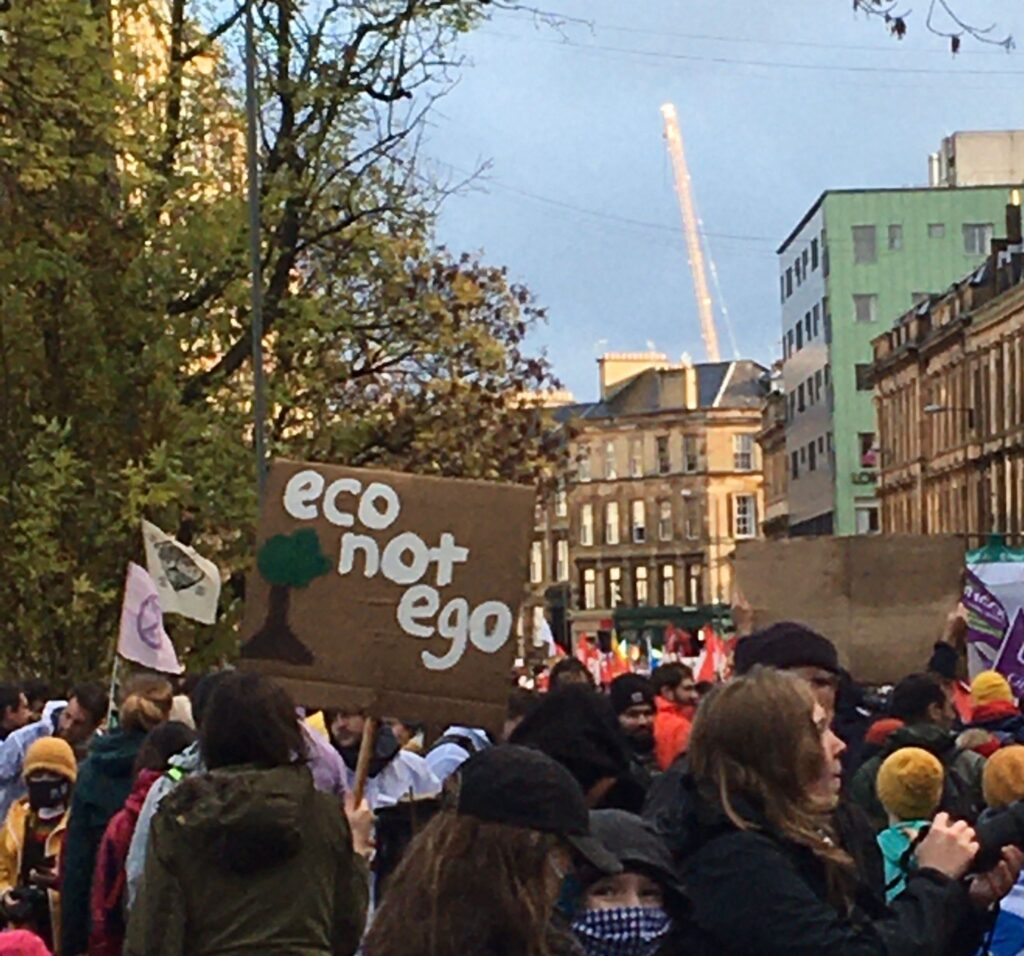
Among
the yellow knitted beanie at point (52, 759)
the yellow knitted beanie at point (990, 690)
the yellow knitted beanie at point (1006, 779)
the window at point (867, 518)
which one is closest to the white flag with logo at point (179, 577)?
the yellow knitted beanie at point (990, 690)

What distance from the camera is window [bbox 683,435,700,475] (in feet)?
472

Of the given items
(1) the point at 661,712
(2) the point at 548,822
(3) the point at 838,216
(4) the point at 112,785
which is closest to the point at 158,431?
(1) the point at 661,712

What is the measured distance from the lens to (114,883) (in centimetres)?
858

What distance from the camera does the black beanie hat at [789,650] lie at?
6875mm

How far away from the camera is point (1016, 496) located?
74.1 meters

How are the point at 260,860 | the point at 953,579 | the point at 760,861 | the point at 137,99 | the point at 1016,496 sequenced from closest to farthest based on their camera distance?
the point at 760,861 → the point at 260,860 → the point at 953,579 → the point at 137,99 → the point at 1016,496

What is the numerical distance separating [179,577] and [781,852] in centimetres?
1121

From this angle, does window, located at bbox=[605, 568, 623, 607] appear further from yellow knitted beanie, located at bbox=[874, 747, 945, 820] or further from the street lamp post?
yellow knitted beanie, located at bbox=[874, 747, 945, 820]

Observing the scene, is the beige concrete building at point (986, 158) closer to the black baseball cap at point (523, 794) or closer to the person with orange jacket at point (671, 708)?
the person with orange jacket at point (671, 708)

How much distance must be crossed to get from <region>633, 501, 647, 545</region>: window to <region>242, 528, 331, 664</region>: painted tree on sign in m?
140

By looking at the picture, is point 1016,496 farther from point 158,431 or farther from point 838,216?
point 158,431

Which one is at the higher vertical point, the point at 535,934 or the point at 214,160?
the point at 214,160

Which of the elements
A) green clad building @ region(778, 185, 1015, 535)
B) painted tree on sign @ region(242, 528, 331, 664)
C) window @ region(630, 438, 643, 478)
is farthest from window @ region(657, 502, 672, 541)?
painted tree on sign @ region(242, 528, 331, 664)

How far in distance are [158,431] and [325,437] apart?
299 cm
